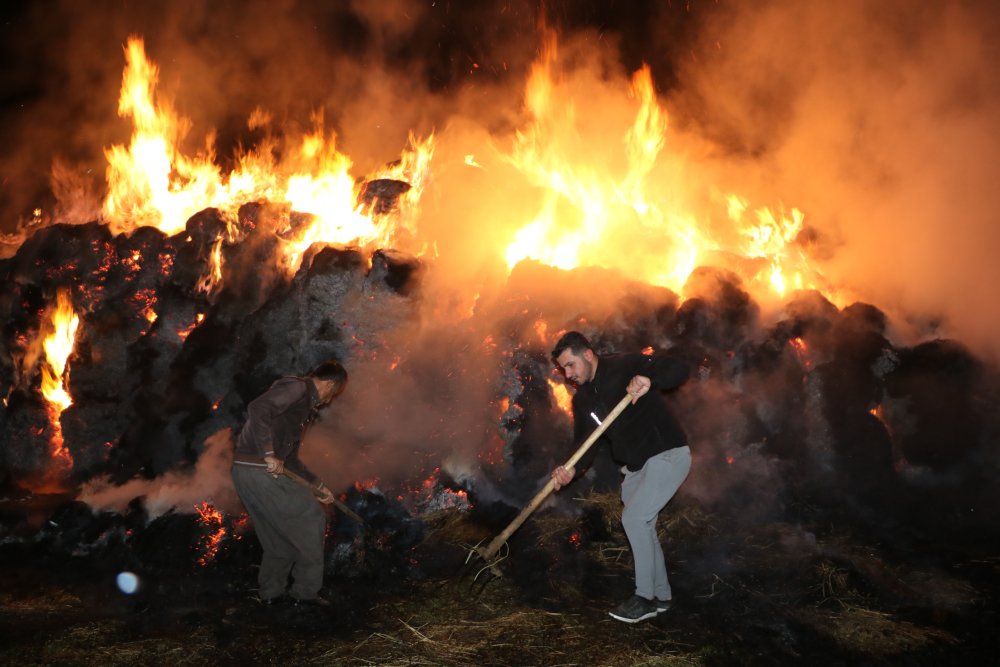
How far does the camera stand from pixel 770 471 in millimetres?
8375

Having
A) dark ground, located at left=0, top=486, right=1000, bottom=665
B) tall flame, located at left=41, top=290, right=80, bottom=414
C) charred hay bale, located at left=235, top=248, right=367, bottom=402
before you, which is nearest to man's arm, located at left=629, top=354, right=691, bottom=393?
dark ground, located at left=0, top=486, right=1000, bottom=665

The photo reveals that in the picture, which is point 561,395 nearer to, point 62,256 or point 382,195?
point 382,195

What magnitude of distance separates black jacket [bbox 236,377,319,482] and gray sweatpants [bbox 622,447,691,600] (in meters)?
3.27

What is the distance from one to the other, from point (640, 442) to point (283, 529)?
140 inches

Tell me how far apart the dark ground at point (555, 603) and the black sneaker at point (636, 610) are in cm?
10

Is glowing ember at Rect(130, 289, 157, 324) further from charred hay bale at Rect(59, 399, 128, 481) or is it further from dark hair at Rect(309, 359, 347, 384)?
dark hair at Rect(309, 359, 347, 384)

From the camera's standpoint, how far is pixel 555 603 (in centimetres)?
598

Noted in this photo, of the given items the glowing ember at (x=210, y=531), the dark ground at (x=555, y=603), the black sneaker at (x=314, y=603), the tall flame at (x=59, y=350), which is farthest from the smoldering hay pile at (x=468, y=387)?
the black sneaker at (x=314, y=603)

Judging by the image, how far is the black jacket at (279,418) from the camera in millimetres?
5824

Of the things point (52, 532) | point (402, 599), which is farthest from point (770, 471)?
point (52, 532)

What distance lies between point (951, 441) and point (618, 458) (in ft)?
19.2

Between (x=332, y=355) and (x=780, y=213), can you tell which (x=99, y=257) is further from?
(x=780, y=213)

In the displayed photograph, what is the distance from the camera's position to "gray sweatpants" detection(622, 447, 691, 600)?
527cm

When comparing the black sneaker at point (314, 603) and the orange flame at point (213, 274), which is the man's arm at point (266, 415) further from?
the orange flame at point (213, 274)
